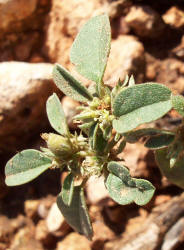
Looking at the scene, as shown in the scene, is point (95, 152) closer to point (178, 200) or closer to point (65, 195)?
point (65, 195)

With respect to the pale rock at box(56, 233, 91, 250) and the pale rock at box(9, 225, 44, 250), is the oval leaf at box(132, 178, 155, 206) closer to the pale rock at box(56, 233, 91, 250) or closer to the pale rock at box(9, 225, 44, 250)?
the pale rock at box(56, 233, 91, 250)

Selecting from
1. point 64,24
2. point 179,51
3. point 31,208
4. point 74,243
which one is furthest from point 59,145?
point 64,24

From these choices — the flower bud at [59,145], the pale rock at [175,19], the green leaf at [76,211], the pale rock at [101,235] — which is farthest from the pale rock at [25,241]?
the pale rock at [175,19]

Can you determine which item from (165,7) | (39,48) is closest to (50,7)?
(39,48)

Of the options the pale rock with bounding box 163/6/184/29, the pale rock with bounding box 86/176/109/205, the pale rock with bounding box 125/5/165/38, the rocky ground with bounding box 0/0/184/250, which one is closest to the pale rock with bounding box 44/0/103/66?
the rocky ground with bounding box 0/0/184/250

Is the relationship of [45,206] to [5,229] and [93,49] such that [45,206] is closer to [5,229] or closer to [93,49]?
[5,229]

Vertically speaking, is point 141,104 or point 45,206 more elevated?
point 141,104

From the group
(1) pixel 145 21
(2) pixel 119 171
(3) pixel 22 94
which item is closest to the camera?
(2) pixel 119 171
